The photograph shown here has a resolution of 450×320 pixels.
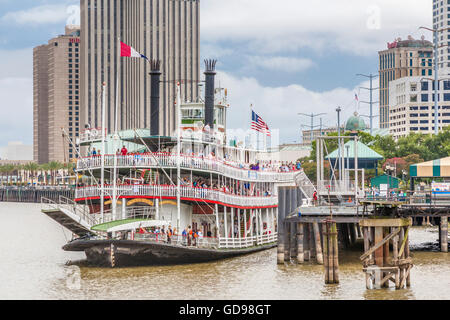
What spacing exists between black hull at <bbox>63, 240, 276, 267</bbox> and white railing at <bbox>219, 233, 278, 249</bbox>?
3.00 meters

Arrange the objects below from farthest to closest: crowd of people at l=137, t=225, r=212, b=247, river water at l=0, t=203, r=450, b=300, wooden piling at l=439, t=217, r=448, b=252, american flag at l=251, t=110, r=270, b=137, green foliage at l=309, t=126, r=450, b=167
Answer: green foliage at l=309, t=126, r=450, b=167
american flag at l=251, t=110, r=270, b=137
wooden piling at l=439, t=217, r=448, b=252
crowd of people at l=137, t=225, r=212, b=247
river water at l=0, t=203, r=450, b=300

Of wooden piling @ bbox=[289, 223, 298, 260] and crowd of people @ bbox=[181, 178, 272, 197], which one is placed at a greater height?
crowd of people @ bbox=[181, 178, 272, 197]

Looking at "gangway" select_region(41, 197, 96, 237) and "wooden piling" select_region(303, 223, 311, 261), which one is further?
"wooden piling" select_region(303, 223, 311, 261)

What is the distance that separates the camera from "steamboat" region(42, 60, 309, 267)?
4288 centimetres

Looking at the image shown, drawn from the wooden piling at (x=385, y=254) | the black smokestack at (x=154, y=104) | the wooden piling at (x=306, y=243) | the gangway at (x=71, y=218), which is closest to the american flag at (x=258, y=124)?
the black smokestack at (x=154, y=104)

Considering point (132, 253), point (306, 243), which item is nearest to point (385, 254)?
point (306, 243)

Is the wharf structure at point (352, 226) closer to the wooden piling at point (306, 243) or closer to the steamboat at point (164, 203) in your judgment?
the wooden piling at point (306, 243)

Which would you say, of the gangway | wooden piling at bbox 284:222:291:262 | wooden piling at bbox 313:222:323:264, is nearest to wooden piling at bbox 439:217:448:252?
wooden piling at bbox 313:222:323:264

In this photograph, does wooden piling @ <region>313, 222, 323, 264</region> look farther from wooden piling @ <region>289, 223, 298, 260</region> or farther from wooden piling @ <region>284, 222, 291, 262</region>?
wooden piling @ <region>284, 222, 291, 262</region>

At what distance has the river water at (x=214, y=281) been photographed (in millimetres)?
36000

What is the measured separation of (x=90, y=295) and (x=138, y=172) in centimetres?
1583

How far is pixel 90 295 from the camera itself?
118ft

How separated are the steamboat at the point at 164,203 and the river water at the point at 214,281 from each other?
998 mm
